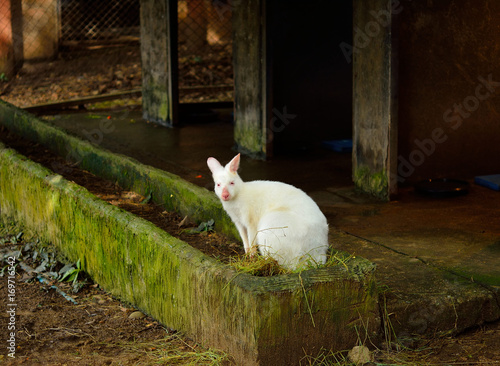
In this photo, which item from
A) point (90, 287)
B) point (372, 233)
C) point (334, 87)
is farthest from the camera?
point (334, 87)

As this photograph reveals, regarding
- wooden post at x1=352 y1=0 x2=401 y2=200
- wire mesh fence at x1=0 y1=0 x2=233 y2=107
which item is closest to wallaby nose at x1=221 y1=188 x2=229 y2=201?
wooden post at x1=352 y1=0 x2=401 y2=200

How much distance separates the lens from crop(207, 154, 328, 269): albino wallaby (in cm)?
405

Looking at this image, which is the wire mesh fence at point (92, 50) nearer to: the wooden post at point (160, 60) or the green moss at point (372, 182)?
the wooden post at point (160, 60)

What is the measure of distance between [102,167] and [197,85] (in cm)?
775

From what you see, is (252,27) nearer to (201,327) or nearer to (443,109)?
(443,109)

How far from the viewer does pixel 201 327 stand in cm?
403

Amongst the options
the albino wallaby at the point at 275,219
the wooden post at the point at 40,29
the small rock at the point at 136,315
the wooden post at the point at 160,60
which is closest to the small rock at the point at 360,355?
the albino wallaby at the point at 275,219

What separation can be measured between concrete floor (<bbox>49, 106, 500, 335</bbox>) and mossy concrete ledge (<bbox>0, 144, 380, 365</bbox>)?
42 centimetres

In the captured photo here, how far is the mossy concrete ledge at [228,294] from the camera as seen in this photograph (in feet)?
11.8

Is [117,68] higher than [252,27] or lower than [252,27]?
lower

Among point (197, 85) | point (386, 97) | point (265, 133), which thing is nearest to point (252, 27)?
point (265, 133)

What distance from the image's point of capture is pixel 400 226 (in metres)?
5.91

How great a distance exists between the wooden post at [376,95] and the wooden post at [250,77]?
1.72 meters

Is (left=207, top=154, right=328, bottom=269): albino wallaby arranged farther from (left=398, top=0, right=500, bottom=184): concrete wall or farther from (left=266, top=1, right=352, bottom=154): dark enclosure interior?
(left=266, top=1, right=352, bottom=154): dark enclosure interior
